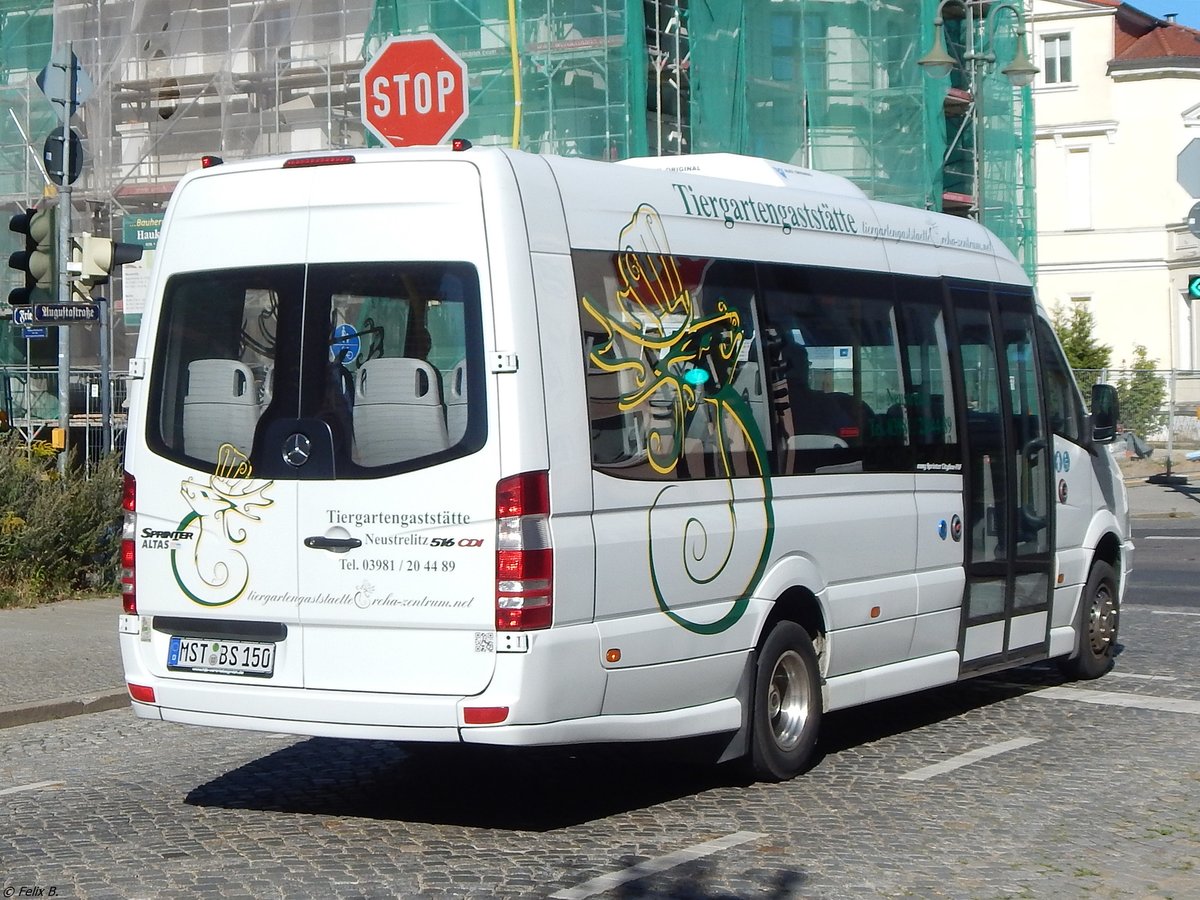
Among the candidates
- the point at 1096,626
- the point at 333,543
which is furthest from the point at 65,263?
the point at 333,543

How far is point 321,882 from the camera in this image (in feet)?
20.6

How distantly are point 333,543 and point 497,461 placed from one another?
79 centimetres

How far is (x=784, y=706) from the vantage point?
27.2 ft

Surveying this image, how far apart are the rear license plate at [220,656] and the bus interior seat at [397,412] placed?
0.89 metres

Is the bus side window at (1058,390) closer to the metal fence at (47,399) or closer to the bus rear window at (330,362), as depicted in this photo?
the bus rear window at (330,362)

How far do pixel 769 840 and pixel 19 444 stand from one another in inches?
471

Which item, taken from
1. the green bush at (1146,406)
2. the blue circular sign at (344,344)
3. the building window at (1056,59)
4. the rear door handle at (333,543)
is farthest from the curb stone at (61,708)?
the building window at (1056,59)

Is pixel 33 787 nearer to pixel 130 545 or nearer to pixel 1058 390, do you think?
pixel 130 545

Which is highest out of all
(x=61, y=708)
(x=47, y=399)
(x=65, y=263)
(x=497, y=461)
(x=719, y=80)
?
(x=719, y=80)

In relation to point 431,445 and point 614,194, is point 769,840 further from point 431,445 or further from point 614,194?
point 614,194

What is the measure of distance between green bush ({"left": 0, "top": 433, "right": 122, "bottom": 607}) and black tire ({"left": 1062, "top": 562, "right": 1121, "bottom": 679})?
8.58m

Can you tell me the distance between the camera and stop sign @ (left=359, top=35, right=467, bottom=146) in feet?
57.3

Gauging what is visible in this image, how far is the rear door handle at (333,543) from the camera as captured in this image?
274 inches

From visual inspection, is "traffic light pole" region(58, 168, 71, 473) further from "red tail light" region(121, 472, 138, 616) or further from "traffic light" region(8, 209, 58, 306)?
"red tail light" region(121, 472, 138, 616)
